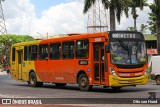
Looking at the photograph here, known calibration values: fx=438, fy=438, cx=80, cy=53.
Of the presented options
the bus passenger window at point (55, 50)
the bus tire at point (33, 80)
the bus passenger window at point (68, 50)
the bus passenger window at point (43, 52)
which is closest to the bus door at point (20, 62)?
the bus tire at point (33, 80)

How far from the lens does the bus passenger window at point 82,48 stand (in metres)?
22.1

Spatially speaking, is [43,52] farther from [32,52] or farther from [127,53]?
[127,53]

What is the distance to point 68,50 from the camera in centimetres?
2350

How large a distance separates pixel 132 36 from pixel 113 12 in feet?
72.2

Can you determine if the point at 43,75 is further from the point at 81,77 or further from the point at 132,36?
the point at 132,36

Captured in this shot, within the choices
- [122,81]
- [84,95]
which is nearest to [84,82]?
[122,81]

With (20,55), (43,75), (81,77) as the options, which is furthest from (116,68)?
(20,55)

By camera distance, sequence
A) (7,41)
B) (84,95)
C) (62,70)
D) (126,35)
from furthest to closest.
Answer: (7,41), (62,70), (126,35), (84,95)

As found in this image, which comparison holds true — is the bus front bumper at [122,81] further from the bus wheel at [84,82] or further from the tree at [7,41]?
the tree at [7,41]

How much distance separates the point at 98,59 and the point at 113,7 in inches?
886

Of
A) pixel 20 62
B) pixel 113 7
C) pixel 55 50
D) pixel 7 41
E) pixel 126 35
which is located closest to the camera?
pixel 126 35

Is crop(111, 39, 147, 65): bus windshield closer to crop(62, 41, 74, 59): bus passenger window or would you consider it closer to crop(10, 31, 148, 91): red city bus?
crop(10, 31, 148, 91): red city bus

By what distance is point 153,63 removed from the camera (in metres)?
31.4

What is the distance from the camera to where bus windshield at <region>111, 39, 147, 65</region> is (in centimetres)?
2081
